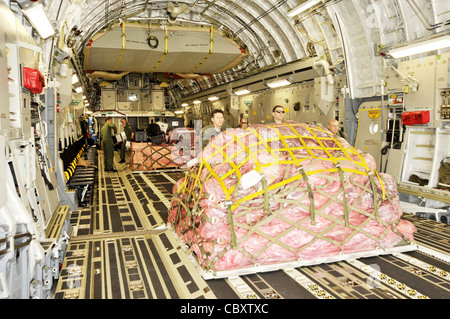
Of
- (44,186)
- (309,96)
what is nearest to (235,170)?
(44,186)

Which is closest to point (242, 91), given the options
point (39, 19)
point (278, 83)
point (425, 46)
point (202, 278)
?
point (278, 83)

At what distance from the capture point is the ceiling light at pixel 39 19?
4656 mm

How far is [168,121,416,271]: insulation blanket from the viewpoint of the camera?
4180 mm

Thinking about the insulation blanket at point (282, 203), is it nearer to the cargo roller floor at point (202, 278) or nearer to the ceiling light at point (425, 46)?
the cargo roller floor at point (202, 278)

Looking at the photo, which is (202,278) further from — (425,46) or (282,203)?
(425,46)

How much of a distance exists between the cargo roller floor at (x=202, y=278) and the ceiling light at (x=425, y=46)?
3088mm

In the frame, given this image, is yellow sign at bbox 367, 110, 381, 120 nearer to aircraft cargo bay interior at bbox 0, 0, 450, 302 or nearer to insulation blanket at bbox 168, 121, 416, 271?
aircraft cargo bay interior at bbox 0, 0, 450, 302

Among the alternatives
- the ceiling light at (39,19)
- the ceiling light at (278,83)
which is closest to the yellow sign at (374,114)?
the ceiling light at (278,83)

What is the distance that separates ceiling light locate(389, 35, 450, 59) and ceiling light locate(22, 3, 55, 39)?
5980 mm

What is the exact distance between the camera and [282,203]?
4.32 m

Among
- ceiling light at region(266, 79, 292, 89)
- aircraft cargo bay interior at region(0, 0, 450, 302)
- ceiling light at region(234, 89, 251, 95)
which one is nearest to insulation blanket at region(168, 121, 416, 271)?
aircraft cargo bay interior at region(0, 0, 450, 302)

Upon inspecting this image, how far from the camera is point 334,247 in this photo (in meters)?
4.49

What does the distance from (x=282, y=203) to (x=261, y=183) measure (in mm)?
346

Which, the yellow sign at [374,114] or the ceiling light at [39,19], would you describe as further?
the yellow sign at [374,114]
